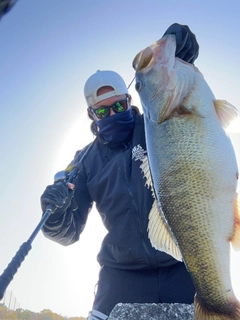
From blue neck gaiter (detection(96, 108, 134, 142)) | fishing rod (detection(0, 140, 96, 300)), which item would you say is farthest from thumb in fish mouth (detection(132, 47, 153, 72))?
fishing rod (detection(0, 140, 96, 300))

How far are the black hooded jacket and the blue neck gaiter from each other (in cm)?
9

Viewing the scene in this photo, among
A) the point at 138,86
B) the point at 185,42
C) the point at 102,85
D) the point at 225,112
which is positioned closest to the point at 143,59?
the point at 138,86

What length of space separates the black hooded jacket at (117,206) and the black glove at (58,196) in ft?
0.65

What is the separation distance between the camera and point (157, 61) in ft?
8.89

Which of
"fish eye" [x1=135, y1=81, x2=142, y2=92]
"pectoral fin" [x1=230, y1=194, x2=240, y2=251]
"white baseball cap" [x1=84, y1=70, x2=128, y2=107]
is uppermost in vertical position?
"white baseball cap" [x1=84, y1=70, x2=128, y2=107]

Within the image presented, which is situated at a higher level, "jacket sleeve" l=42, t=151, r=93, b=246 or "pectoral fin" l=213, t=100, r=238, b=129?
"pectoral fin" l=213, t=100, r=238, b=129

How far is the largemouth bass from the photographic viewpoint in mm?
2340

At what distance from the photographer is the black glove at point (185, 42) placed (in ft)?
10.0

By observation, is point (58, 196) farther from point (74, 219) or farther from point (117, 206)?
point (74, 219)

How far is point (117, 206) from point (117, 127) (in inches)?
37.6

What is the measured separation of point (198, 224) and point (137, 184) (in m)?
1.13

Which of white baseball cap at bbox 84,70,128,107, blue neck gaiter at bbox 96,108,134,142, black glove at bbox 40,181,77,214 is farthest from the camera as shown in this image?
white baseball cap at bbox 84,70,128,107

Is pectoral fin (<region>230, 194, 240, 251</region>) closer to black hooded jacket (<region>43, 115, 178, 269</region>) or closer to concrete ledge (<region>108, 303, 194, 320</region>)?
concrete ledge (<region>108, 303, 194, 320</region>)

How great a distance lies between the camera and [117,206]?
3459 mm
